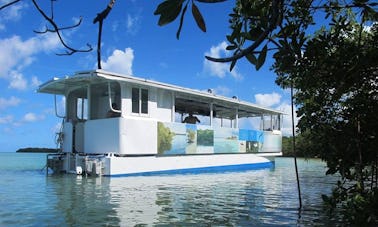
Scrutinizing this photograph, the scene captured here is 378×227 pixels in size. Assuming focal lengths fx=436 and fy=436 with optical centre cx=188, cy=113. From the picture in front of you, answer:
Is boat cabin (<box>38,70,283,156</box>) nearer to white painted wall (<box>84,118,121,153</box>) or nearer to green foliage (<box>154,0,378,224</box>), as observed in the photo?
white painted wall (<box>84,118,121,153</box>)

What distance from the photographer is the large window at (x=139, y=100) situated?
1758 cm

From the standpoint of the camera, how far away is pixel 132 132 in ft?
55.6

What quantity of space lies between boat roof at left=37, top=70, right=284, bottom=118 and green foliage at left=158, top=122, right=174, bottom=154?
1696 millimetres

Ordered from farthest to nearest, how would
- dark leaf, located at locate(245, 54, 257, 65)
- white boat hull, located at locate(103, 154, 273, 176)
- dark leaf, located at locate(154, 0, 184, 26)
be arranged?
white boat hull, located at locate(103, 154, 273, 176) < dark leaf, located at locate(245, 54, 257, 65) < dark leaf, located at locate(154, 0, 184, 26)

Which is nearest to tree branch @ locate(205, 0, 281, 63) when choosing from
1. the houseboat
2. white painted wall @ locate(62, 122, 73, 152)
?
the houseboat

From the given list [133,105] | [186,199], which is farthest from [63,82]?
[186,199]

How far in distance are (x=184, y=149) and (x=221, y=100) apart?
14.0 ft

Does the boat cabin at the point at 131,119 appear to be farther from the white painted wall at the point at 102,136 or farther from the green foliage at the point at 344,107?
the green foliage at the point at 344,107

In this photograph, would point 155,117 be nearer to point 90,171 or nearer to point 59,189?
point 90,171

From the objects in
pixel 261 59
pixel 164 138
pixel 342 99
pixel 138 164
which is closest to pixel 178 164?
pixel 164 138

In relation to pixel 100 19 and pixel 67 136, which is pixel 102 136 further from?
Result: pixel 100 19

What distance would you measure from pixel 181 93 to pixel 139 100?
2.98m

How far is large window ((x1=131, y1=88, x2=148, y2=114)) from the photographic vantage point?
692 inches

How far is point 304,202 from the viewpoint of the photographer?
385 inches
